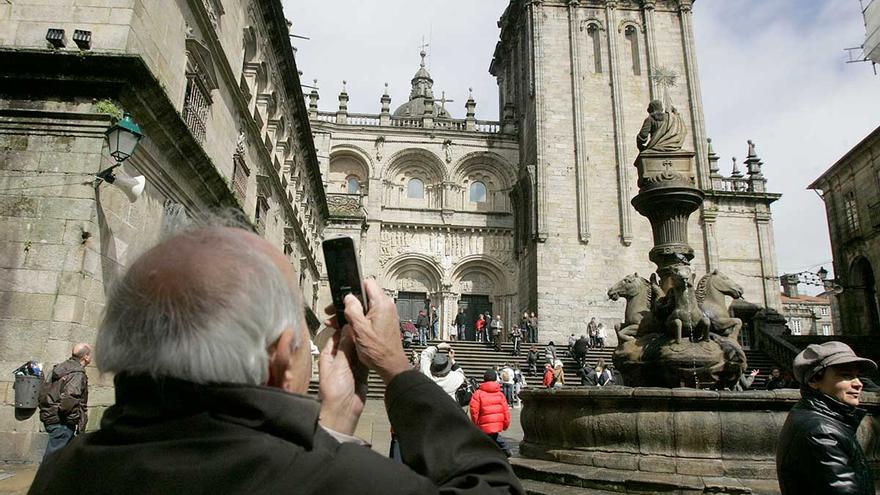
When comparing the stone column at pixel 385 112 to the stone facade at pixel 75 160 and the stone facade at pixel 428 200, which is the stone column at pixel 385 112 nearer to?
the stone facade at pixel 428 200

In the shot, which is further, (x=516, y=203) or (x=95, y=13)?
(x=516, y=203)

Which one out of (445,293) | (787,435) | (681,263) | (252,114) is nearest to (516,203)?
(445,293)

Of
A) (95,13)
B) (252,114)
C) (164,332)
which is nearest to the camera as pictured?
(164,332)

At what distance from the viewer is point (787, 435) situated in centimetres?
274

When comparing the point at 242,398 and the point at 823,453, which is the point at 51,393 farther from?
the point at 823,453

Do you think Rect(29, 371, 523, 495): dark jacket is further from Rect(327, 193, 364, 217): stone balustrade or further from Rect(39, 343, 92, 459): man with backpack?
Rect(327, 193, 364, 217): stone balustrade

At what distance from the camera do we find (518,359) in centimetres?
2359

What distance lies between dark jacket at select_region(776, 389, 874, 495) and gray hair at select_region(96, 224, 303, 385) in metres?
2.36

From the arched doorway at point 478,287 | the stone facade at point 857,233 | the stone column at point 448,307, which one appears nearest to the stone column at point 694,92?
the stone facade at point 857,233

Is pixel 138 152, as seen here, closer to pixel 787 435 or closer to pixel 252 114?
pixel 252 114

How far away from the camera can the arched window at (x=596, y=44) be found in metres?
34.2

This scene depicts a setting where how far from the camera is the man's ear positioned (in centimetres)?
122

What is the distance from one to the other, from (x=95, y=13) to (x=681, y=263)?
355 inches

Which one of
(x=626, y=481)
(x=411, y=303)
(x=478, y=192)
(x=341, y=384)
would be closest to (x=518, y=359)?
(x=411, y=303)
